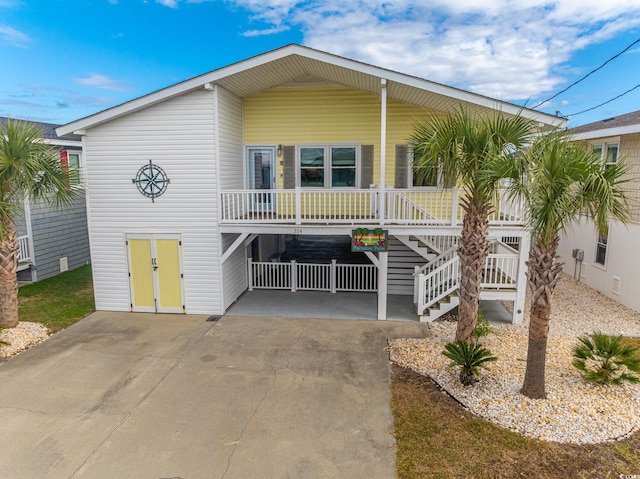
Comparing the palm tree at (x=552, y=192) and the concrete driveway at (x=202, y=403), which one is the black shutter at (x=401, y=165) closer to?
the concrete driveway at (x=202, y=403)

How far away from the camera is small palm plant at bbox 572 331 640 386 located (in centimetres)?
601

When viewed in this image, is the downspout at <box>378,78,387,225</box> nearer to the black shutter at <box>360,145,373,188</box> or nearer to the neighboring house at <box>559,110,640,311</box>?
the black shutter at <box>360,145,373,188</box>

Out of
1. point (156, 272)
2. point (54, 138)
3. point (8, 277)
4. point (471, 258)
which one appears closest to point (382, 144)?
point (471, 258)

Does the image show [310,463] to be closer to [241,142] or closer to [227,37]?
[241,142]

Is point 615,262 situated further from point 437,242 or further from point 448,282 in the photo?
point 448,282

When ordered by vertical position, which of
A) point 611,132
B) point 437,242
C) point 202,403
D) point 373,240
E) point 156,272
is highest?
point 611,132

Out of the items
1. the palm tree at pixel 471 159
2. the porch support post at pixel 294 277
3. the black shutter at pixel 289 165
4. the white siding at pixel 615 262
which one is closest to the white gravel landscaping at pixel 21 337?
the porch support post at pixel 294 277

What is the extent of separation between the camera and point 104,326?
9.62 metres

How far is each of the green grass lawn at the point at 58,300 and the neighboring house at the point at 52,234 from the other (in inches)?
21.4

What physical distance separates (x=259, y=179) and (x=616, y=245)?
10424 millimetres

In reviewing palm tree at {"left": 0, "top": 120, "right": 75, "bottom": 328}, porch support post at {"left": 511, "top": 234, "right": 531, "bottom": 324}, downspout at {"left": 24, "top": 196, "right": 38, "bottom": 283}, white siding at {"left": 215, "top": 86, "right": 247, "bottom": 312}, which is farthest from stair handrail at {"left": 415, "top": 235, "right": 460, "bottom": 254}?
downspout at {"left": 24, "top": 196, "right": 38, "bottom": 283}

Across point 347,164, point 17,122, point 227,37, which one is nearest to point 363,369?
point 347,164

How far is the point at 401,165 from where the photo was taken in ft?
36.7

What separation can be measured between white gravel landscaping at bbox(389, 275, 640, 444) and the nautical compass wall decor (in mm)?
6856
